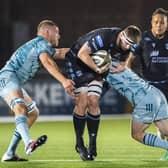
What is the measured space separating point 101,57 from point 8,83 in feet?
3.77

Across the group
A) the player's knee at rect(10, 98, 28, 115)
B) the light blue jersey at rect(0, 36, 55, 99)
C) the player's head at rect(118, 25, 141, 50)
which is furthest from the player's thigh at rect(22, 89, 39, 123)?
the player's head at rect(118, 25, 141, 50)

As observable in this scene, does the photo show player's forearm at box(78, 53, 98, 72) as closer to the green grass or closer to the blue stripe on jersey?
the blue stripe on jersey

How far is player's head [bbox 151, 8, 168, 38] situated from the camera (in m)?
10.5

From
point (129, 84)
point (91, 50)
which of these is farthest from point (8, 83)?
point (129, 84)

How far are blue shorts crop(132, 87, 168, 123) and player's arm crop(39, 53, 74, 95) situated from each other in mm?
1052

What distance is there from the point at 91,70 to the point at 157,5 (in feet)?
42.6

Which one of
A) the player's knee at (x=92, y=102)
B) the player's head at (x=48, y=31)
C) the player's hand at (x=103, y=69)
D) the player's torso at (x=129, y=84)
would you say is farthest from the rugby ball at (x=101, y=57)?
the player's head at (x=48, y=31)

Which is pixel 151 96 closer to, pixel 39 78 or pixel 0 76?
pixel 0 76

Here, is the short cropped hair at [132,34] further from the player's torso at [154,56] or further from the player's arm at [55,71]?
the player's torso at [154,56]

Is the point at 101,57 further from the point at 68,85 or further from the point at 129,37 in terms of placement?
the point at 68,85

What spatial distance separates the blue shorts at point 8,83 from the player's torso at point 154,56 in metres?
1.81

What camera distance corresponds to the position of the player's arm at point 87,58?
9.76 meters

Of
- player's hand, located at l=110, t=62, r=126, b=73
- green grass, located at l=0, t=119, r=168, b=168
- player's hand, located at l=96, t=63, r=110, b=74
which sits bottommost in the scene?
green grass, located at l=0, t=119, r=168, b=168

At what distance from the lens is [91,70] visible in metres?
10.0
